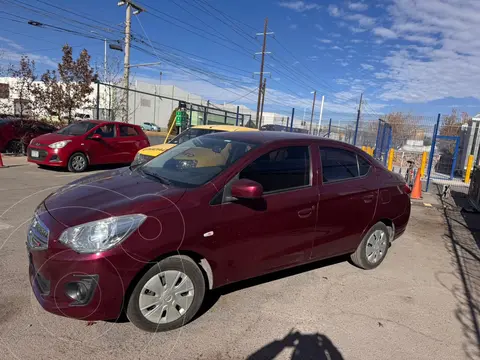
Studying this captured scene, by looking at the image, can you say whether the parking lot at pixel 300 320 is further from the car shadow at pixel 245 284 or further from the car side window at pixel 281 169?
the car side window at pixel 281 169

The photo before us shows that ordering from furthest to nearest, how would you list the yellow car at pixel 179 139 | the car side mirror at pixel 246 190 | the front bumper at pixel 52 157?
1. the front bumper at pixel 52 157
2. the yellow car at pixel 179 139
3. the car side mirror at pixel 246 190

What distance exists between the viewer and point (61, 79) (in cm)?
1490

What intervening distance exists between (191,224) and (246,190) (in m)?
0.55

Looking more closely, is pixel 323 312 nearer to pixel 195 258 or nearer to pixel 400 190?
pixel 195 258

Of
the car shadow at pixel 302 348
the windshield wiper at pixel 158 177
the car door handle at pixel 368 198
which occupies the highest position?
the windshield wiper at pixel 158 177

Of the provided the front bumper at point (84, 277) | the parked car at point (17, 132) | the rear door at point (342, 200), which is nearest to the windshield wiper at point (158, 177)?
the front bumper at point (84, 277)

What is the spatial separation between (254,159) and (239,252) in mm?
904

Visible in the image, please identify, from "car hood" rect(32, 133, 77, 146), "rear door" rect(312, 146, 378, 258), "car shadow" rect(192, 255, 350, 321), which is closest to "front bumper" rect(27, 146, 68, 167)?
"car hood" rect(32, 133, 77, 146)

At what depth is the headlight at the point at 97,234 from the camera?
2.53 metres

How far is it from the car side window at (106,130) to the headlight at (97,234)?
9.01 metres

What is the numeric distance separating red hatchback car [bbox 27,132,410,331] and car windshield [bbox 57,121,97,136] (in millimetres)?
7694

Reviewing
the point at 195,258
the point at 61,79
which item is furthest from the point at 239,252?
the point at 61,79

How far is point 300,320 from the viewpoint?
10.6ft

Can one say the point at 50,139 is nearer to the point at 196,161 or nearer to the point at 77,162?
the point at 77,162
